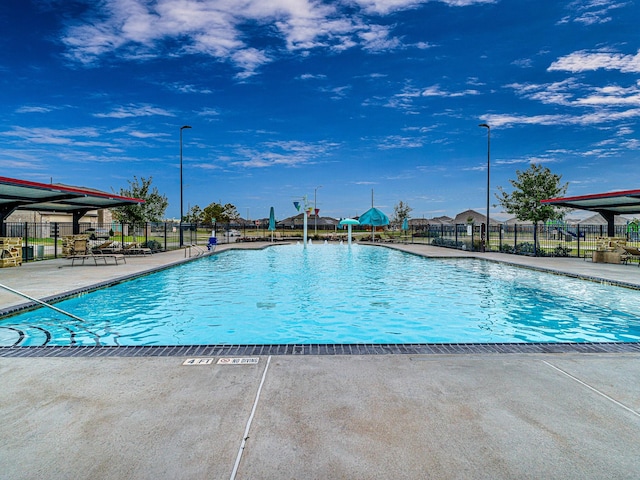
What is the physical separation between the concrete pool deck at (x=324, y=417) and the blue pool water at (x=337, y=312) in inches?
86.5

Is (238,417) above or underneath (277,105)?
underneath

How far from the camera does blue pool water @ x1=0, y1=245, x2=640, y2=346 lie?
646 centimetres

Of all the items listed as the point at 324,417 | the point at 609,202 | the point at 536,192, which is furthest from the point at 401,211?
the point at 324,417

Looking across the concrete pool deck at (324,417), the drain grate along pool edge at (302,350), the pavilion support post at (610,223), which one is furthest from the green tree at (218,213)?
the concrete pool deck at (324,417)

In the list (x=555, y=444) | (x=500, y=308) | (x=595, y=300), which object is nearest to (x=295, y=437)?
(x=555, y=444)

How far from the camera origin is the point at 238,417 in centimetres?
292

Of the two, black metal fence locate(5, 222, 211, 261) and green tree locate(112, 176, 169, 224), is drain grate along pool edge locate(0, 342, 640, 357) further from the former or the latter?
green tree locate(112, 176, 169, 224)

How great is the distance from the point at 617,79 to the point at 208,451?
27249 mm

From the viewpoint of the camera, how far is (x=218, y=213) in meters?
74.7

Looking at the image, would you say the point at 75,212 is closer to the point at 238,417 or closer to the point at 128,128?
the point at 128,128

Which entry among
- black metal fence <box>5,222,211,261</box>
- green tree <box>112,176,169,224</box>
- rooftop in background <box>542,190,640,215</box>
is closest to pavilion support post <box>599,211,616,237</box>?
rooftop in background <box>542,190,640,215</box>

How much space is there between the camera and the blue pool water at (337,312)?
646 cm

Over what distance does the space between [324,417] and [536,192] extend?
85.0 feet

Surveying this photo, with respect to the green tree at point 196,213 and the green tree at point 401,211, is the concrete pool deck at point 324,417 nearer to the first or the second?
the green tree at point 401,211
